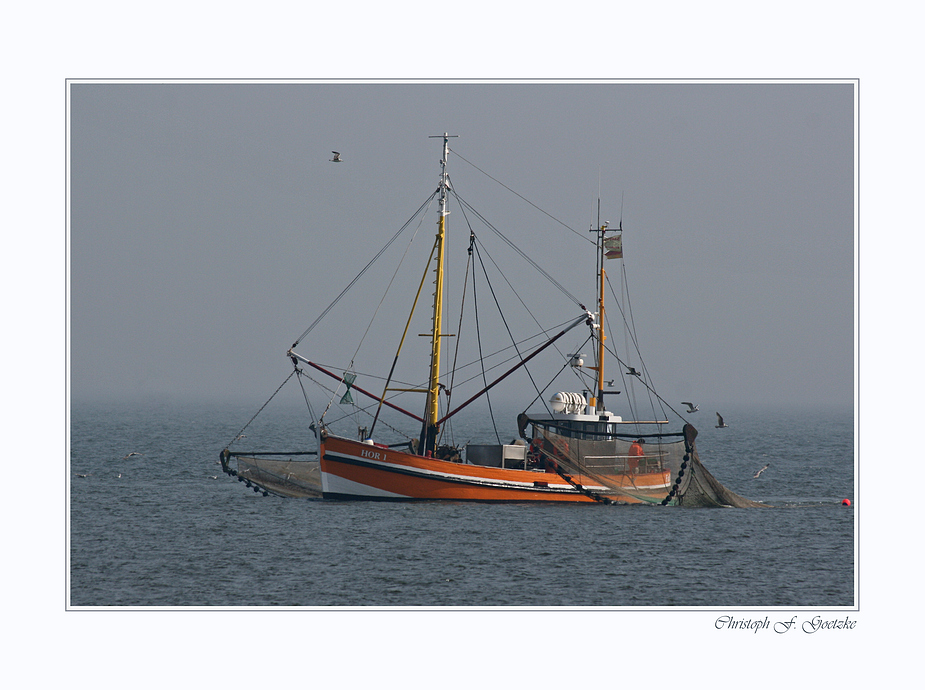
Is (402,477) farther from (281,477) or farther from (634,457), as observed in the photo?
(634,457)

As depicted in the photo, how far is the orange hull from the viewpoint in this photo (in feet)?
139

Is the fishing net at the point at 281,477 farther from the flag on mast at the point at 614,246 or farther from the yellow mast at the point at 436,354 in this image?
the flag on mast at the point at 614,246

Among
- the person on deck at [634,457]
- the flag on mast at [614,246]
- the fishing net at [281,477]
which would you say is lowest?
the fishing net at [281,477]

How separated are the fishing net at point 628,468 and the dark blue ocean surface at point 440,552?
1178 mm

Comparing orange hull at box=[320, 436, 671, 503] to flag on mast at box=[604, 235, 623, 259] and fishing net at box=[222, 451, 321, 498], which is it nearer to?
fishing net at box=[222, 451, 321, 498]

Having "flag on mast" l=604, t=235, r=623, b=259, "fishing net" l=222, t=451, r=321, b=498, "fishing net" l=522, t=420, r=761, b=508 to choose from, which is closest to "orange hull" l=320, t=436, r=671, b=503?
"fishing net" l=522, t=420, r=761, b=508

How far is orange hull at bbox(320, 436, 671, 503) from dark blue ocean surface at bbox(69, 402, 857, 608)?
2.56 feet

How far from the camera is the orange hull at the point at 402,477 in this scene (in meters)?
42.3

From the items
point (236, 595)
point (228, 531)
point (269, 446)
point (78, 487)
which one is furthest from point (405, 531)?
point (269, 446)

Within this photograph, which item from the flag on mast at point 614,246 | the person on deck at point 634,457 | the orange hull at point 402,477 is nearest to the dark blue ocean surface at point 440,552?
the orange hull at point 402,477

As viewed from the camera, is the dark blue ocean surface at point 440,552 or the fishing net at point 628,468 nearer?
the dark blue ocean surface at point 440,552

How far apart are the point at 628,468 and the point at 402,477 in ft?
32.5

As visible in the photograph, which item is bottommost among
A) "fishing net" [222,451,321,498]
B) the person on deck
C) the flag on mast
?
"fishing net" [222,451,321,498]

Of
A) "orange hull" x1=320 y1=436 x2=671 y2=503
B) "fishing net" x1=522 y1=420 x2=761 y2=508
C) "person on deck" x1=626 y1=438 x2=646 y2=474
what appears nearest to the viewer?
"orange hull" x1=320 y1=436 x2=671 y2=503
